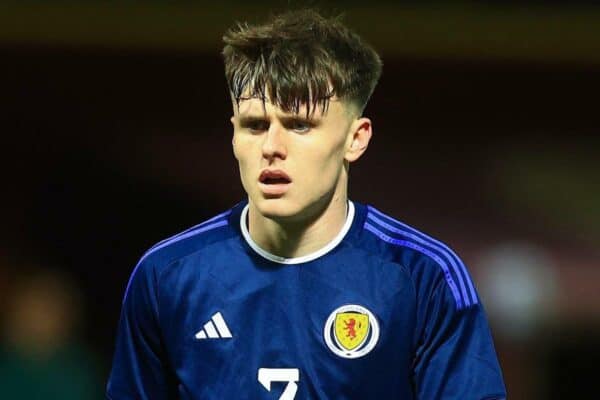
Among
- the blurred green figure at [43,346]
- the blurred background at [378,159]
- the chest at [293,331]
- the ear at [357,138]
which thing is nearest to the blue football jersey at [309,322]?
the chest at [293,331]

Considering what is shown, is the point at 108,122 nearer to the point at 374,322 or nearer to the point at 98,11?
the point at 98,11

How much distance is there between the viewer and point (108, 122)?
676cm

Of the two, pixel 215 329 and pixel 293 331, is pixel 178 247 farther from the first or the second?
pixel 293 331

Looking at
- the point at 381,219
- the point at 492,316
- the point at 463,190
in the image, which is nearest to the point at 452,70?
the point at 463,190

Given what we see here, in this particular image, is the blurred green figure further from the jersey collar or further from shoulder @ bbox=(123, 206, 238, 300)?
the jersey collar

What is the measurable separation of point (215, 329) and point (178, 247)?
0.24 metres

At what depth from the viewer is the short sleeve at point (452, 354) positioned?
3.26m

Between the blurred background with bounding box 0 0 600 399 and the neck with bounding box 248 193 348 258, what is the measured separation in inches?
116

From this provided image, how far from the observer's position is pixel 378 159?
22.8 ft

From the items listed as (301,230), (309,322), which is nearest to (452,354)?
(309,322)

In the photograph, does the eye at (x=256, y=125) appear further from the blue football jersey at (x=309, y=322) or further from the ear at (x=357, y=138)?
the blue football jersey at (x=309, y=322)

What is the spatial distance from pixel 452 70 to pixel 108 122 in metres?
1.75

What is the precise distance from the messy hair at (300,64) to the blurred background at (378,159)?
2.84m

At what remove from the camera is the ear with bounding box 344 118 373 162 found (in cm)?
338
